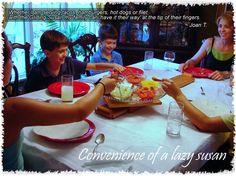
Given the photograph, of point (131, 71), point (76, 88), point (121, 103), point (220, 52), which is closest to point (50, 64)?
point (76, 88)

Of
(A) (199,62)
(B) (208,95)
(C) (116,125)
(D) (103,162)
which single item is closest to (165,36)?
(A) (199,62)

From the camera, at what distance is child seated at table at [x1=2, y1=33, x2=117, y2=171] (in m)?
0.59

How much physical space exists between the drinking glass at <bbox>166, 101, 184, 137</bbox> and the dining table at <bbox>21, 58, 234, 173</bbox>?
0.7 inches

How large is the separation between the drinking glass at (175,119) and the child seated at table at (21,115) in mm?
244

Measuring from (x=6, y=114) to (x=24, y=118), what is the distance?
0.13 ft

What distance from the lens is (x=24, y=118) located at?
23.7 inches

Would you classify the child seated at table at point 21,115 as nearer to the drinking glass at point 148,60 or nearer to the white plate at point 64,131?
the white plate at point 64,131

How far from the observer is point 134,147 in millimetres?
710

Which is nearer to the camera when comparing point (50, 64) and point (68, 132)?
point (68, 132)

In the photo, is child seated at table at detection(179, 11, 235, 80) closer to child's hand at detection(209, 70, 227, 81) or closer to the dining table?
child's hand at detection(209, 70, 227, 81)

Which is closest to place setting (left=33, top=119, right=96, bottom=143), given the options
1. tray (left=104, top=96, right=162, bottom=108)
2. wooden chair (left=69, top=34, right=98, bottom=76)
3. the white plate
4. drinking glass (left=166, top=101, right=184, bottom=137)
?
the white plate

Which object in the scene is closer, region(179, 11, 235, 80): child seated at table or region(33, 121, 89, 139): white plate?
region(33, 121, 89, 139): white plate

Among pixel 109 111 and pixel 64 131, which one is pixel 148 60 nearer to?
pixel 109 111

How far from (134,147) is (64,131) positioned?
20 centimetres
